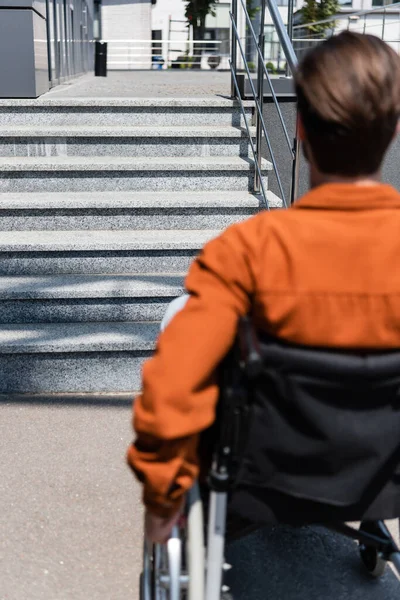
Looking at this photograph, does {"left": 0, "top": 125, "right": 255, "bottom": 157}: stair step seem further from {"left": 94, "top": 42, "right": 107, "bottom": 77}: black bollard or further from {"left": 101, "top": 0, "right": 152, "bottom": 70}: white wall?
{"left": 101, "top": 0, "right": 152, "bottom": 70}: white wall

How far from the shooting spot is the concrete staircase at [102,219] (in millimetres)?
3969

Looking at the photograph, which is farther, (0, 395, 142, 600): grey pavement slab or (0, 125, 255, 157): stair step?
(0, 125, 255, 157): stair step

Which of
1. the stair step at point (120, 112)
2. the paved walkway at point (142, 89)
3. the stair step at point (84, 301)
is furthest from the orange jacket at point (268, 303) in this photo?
the paved walkway at point (142, 89)

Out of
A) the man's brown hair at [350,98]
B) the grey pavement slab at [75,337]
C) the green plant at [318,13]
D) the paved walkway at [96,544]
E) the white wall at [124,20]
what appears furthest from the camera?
the white wall at [124,20]

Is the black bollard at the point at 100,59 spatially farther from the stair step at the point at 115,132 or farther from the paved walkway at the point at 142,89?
the stair step at the point at 115,132

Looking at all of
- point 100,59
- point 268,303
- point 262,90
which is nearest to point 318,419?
point 268,303

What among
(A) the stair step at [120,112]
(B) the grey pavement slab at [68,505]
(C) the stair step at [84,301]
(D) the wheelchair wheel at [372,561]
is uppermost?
(A) the stair step at [120,112]

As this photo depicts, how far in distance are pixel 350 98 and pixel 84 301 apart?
3.02 m

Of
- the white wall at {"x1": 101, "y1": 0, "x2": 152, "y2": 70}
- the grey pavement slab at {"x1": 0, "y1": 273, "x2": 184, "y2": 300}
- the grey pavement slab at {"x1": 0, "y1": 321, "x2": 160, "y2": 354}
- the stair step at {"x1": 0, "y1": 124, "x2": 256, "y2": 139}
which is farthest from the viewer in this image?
the white wall at {"x1": 101, "y1": 0, "x2": 152, "y2": 70}

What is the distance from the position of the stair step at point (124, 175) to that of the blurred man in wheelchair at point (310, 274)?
3854mm

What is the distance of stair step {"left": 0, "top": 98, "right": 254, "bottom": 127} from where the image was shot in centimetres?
571

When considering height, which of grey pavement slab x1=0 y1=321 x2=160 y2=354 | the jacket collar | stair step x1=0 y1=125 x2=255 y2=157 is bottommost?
grey pavement slab x1=0 y1=321 x2=160 y2=354

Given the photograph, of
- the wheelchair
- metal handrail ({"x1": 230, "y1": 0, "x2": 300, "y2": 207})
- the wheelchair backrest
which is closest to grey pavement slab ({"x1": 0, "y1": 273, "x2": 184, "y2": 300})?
metal handrail ({"x1": 230, "y1": 0, "x2": 300, "y2": 207})

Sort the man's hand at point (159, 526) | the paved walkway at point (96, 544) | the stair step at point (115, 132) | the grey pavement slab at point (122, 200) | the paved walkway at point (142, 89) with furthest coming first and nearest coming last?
the paved walkway at point (142, 89) → the stair step at point (115, 132) → the grey pavement slab at point (122, 200) → the paved walkway at point (96, 544) → the man's hand at point (159, 526)
